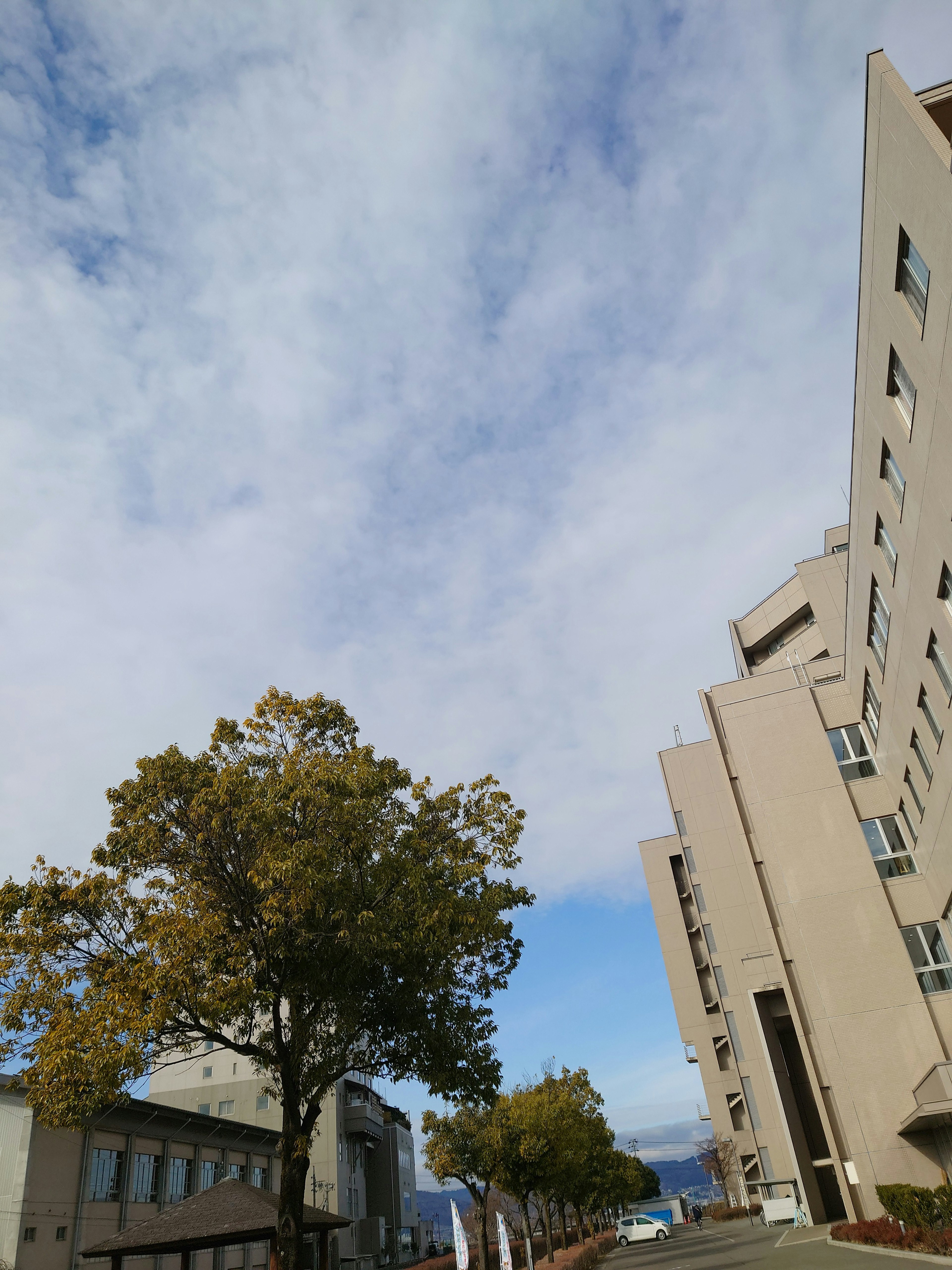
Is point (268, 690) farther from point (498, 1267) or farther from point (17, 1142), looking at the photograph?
point (498, 1267)

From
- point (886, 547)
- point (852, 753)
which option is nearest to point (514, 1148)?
point (852, 753)

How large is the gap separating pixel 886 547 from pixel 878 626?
138 inches

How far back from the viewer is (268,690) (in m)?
18.2

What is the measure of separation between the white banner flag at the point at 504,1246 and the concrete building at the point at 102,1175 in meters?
6.49

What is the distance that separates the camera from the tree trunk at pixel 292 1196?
1402 centimetres

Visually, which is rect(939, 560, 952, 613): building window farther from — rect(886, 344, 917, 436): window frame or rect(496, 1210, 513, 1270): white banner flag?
rect(496, 1210, 513, 1270): white banner flag

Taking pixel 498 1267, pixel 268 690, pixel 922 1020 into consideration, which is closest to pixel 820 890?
pixel 922 1020

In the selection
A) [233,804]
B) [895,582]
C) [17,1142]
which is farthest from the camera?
[17,1142]

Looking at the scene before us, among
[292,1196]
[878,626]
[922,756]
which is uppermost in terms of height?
[878,626]

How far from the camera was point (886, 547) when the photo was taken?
21.2 m

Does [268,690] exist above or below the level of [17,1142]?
above

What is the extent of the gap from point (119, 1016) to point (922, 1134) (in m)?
23.0

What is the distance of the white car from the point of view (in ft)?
159

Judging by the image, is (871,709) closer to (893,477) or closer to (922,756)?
(922,756)
